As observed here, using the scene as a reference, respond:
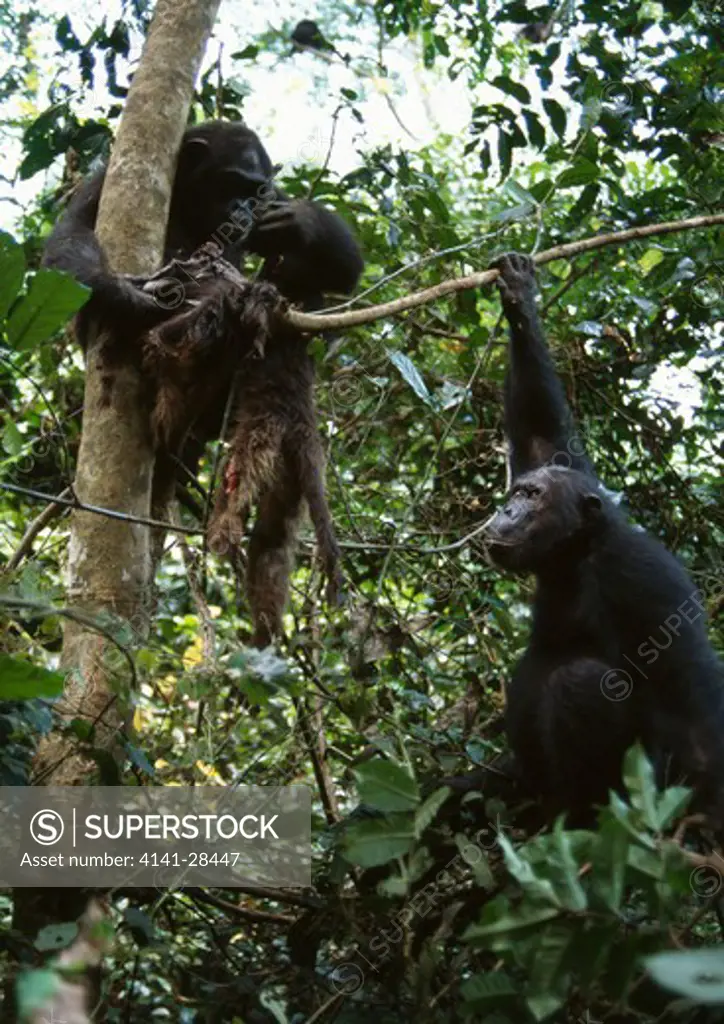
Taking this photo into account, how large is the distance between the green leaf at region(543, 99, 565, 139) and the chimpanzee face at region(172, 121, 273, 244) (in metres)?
1.41

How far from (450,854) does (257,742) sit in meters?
1.85

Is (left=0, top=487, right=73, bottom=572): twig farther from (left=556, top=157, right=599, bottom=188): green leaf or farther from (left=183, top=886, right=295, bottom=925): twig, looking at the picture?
(left=556, top=157, right=599, bottom=188): green leaf

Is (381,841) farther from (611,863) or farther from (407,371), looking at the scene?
(407,371)

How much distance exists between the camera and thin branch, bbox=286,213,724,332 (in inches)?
138

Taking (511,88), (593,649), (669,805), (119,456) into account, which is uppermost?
(511,88)

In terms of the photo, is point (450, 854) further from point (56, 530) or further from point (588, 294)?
point (588, 294)

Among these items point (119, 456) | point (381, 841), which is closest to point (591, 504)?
point (119, 456)

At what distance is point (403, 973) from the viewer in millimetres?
3219

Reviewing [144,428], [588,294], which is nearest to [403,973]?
[144,428]

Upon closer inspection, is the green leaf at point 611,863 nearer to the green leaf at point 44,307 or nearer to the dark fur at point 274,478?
the green leaf at point 44,307

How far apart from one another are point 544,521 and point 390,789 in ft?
6.90

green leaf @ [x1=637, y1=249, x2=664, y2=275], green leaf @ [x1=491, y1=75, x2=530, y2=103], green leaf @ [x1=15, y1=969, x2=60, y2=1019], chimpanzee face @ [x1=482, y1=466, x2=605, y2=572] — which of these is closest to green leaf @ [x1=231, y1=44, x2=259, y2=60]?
green leaf @ [x1=491, y1=75, x2=530, y2=103]

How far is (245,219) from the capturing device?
198 inches

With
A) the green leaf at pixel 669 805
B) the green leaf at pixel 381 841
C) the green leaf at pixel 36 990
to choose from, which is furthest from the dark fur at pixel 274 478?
the green leaf at pixel 36 990
